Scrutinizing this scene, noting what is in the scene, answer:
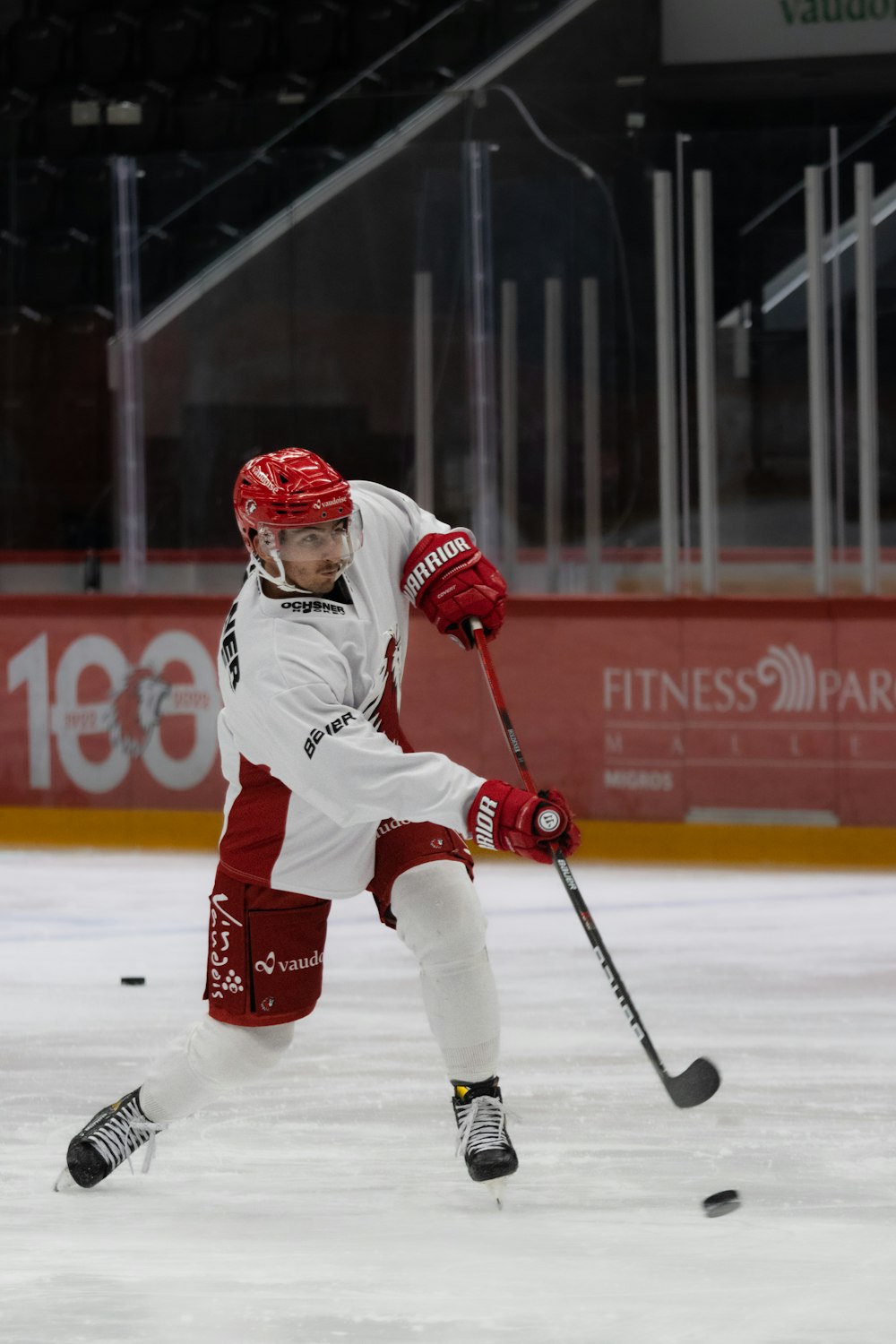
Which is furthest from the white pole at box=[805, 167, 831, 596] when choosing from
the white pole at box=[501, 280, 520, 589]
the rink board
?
the white pole at box=[501, 280, 520, 589]

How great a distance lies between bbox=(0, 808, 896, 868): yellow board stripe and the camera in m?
5.32

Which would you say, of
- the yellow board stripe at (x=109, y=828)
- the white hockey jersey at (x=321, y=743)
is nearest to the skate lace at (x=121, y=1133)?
the white hockey jersey at (x=321, y=743)

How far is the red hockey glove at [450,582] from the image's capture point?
254 centimetres

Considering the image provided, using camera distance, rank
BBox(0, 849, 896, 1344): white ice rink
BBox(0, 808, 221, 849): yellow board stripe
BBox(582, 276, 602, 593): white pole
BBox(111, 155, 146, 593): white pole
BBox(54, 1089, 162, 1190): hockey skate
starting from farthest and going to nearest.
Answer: BBox(111, 155, 146, 593): white pole → BBox(0, 808, 221, 849): yellow board stripe → BBox(582, 276, 602, 593): white pole → BBox(54, 1089, 162, 1190): hockey skate → BBox(0, 849, 896, 1344): white ice rink

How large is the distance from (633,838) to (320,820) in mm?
3262

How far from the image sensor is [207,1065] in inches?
95.8

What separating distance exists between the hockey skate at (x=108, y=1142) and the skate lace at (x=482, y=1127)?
437mm

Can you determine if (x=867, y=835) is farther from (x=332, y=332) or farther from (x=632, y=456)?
(x=332, y=332)

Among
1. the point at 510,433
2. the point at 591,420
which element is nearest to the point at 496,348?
the point at 510,433

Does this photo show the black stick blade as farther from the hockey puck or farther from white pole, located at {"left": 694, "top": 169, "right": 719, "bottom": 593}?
white pole, located at {"left": 694, "top": 169, "right": 719, "bottom": 593}

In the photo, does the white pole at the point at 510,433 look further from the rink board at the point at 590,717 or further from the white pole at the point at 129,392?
the white pole at the point at 129,392

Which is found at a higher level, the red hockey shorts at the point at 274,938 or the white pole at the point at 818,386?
the white pole at the point at 818,386

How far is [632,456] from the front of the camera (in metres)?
5.66

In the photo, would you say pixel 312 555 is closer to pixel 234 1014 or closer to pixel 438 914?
pixel 438 914
